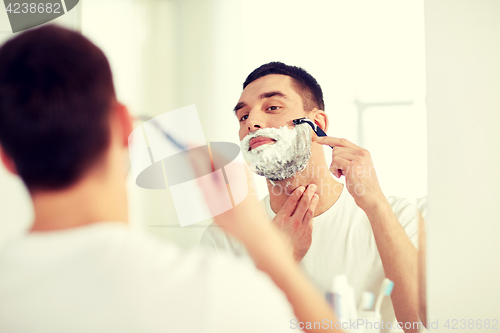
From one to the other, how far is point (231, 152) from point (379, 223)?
16.4 inches

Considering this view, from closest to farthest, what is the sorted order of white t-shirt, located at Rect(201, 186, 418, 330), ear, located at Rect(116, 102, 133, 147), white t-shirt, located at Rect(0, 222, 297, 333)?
1. white t-shirt, located at Rect(0, 222, 297, 333)
2. ear, located at Rect(116, 102, 133, 147)
3. white t-shirt, located at Rect(201, 186, 418, 330)

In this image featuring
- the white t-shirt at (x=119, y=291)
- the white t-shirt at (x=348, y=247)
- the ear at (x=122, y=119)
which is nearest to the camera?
the white t-shirt at (x=119, y=291)

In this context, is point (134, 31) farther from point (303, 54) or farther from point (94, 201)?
point (94, 201)

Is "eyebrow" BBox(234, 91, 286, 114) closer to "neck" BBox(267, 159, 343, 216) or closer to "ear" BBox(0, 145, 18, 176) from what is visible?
"neck" BBox(267, 159, 343, 216)

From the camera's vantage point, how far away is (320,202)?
2.90ft

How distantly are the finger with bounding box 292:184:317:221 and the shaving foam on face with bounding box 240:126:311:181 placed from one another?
0.06m

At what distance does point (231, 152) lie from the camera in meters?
0.93

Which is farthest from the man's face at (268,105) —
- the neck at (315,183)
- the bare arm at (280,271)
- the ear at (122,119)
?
the ear at (122,119)

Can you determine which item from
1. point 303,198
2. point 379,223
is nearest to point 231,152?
point 303,198

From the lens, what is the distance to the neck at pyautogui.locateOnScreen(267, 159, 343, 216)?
88 centimetres

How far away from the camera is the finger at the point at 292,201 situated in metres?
0.89

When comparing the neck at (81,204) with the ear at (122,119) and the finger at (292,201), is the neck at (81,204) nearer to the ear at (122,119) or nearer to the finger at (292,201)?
the ear at (122,119)

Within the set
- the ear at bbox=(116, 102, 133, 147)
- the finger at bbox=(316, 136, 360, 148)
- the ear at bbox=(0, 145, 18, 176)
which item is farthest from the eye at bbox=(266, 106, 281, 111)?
the ear at bbox=(0, 145, 18, 176)


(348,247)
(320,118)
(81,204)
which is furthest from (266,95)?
(81,204)
